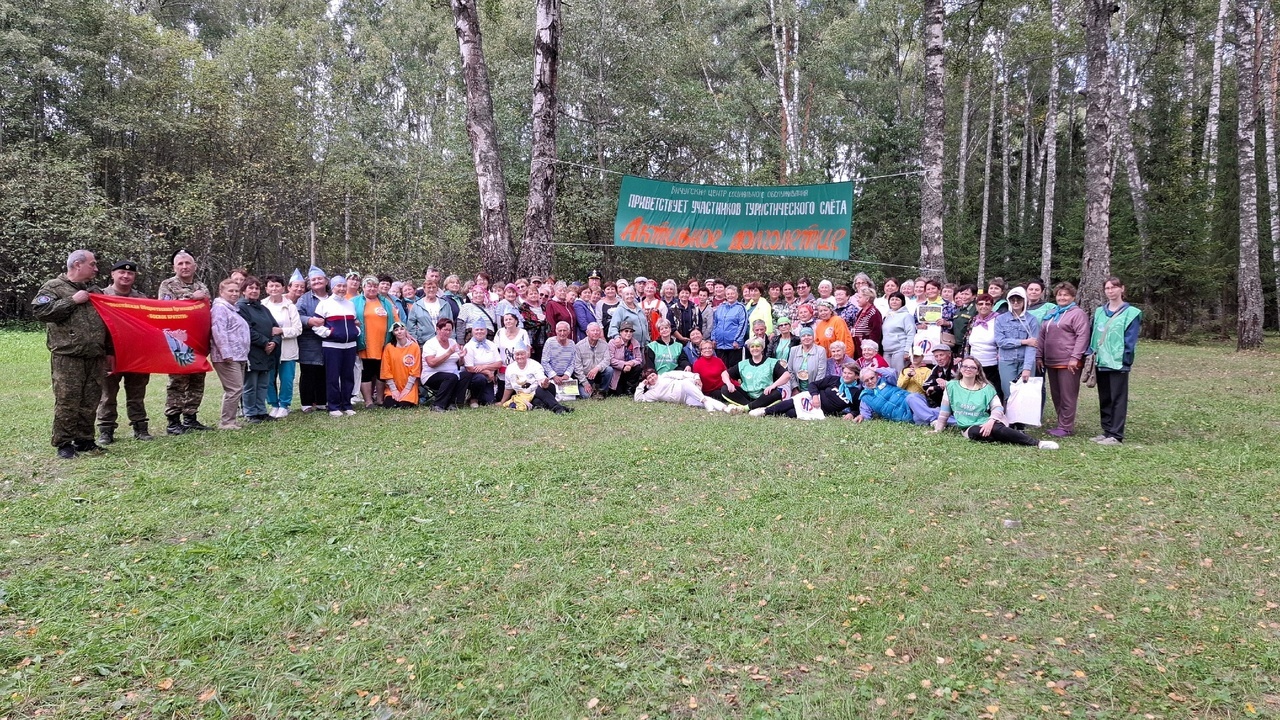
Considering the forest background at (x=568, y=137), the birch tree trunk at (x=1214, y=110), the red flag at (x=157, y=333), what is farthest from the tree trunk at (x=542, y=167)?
the birch tree trunk at (x=1214, y=110)

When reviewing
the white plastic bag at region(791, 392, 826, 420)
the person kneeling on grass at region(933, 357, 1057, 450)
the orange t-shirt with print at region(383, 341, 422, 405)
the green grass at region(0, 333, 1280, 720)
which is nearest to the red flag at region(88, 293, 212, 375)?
the green grass at region(0, 333, 1280, 720)

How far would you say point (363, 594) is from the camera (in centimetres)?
356

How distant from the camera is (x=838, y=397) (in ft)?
28.1

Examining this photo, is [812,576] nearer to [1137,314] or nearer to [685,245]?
[1137,314]

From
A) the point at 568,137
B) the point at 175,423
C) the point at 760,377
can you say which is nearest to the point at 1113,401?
the point at 760,377

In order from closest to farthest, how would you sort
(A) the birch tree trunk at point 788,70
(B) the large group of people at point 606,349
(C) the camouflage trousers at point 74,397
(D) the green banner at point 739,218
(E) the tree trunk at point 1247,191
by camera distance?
(C) the camouflage trousers at point 74,397, (B) the large group of people at point 606,349, (D) the green banner at point 739,218, (E) the tree trunk at point 1247,191, (A) the birch tree trunk at point 788,70

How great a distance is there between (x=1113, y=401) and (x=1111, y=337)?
657 millimetres

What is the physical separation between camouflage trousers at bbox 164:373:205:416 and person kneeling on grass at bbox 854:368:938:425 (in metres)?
7.20

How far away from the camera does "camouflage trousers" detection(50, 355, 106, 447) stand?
603 cm

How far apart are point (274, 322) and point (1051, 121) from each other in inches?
1006

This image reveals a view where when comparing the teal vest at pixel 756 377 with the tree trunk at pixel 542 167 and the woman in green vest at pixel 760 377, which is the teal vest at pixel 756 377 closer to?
the woman in green vest at pixel 760 377

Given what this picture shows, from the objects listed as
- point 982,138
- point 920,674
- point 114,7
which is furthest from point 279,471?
point 982,138

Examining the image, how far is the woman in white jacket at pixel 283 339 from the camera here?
805cm

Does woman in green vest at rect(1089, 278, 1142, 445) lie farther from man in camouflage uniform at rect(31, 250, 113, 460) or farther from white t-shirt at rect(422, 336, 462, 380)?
man in camouflage uniform at rect(31, 250, 113, 460)
